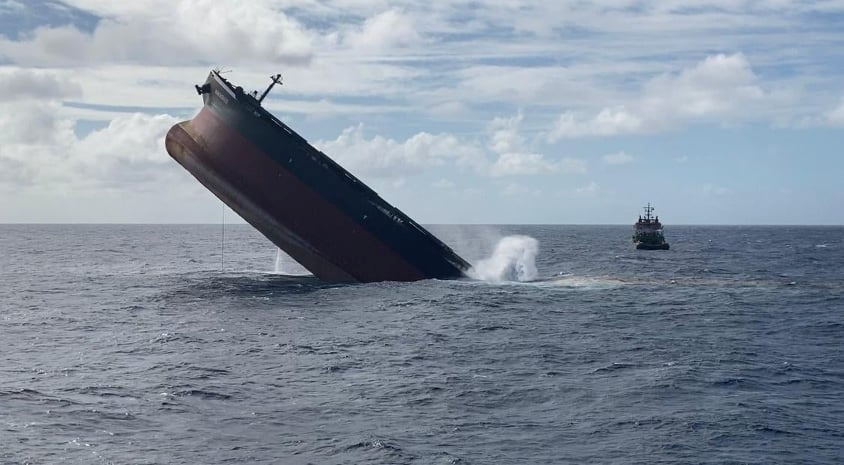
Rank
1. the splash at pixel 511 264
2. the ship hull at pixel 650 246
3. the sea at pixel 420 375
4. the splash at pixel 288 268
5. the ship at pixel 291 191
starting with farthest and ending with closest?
the ship hull at pixel 650 246 → the splash at pixel 288 268 → the splash at pixel 511 264 → the ship at pixel 291 191 → the sea at pixel 420 375

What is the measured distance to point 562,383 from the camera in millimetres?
26453

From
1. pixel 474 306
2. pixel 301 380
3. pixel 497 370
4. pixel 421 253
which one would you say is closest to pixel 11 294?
pixel 421 253

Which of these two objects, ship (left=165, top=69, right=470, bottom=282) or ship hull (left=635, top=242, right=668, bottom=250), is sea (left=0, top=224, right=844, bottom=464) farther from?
ship hull (left=635, top=242, right=668, bottom=250)

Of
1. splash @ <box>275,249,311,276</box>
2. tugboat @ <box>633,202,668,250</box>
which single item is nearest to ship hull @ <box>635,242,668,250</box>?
tugboat @ <box>633,202,668,250</box>

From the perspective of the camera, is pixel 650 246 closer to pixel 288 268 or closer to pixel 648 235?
pixel 648 235

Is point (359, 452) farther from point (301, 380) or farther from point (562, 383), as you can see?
point (562, 383)

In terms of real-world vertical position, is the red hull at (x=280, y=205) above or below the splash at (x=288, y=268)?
above

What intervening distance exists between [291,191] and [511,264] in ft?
71.5

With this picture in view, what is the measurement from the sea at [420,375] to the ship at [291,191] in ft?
7.31

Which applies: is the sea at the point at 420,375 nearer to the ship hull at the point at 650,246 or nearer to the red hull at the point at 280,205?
the red hull at the point at 280,205

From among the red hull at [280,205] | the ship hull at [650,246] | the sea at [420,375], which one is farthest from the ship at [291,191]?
the ship hull at [650,246]

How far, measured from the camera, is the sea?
19.9 meters

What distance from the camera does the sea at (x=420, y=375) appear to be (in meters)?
19.9

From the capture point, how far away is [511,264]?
6325cm
